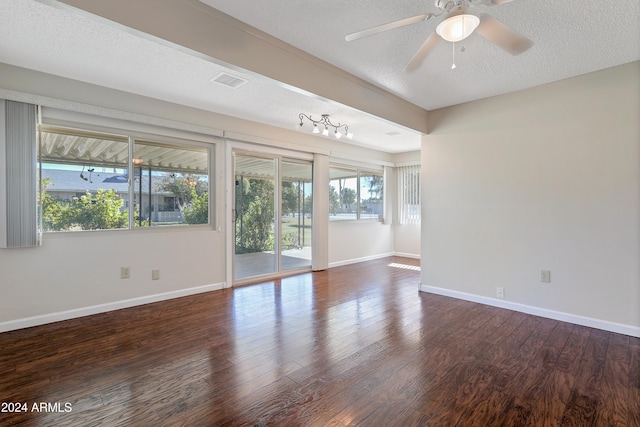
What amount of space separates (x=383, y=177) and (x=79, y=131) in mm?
5714

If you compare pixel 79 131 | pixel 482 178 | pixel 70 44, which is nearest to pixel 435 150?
pixel 482 178

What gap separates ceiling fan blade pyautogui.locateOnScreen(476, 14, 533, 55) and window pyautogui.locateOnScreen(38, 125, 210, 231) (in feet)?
11.6

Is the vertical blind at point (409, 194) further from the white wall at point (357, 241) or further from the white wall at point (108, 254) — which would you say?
the white wall at point (108, 254)

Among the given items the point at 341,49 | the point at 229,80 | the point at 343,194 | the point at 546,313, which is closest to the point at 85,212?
the point at 229,80

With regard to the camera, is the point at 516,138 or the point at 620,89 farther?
the point at 516,138

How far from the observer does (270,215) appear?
16.5 ft

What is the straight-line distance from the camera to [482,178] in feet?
12.2

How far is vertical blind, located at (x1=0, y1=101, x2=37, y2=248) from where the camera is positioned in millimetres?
2777

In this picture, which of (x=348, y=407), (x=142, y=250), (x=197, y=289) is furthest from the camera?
(x=197, y=289)

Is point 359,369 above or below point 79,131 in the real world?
below

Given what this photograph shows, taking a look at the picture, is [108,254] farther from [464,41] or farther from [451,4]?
[464,41]

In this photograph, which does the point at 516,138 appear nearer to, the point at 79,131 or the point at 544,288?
the point at 544,288

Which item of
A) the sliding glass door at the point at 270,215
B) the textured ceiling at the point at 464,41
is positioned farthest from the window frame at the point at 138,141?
the textured ceiling at the point at 464,41

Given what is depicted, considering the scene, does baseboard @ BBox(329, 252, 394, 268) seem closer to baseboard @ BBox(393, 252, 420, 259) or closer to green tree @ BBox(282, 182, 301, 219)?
baseboard @ BBox(393, 252, 420, 259)
